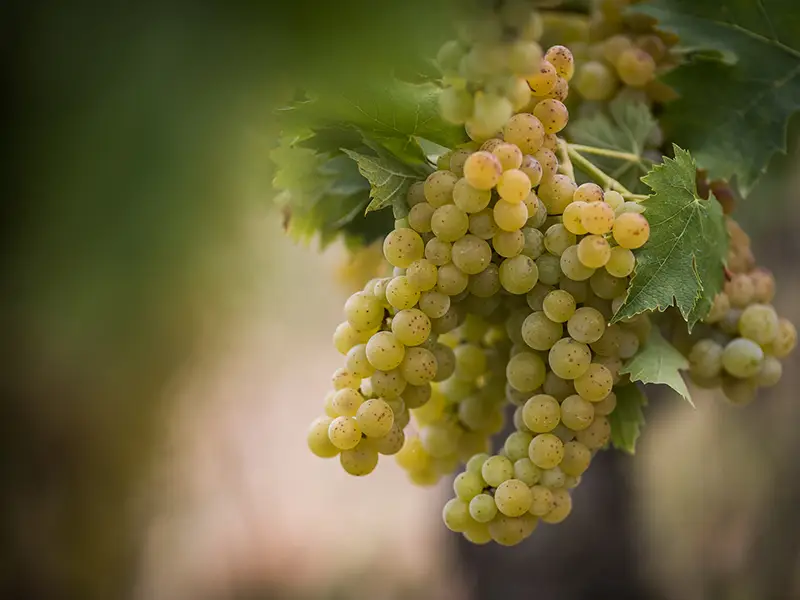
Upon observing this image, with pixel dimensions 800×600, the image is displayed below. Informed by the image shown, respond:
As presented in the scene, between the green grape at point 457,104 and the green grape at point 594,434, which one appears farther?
the green grape at point 594,434

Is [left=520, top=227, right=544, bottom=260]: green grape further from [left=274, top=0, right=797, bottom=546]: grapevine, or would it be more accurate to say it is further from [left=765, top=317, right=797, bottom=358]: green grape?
[left=765, top=317, right=797, bottom=358]: green grape

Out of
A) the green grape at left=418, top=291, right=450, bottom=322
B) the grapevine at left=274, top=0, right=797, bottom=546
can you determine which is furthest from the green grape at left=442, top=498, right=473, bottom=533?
the green grape at left=418, top=291, right=450, bottom=322

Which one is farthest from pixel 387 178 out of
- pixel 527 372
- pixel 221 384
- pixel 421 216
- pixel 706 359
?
pixel 221 384

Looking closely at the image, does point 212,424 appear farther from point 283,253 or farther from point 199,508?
point 283,253

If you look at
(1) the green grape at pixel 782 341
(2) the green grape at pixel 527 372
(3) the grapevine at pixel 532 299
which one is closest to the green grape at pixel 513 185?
(3) the grapevine at pixel 532 299

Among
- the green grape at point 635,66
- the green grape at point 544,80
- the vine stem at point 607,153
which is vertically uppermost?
the green grape at point 635,66

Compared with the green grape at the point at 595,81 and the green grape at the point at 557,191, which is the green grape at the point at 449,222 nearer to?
the green grape at the point at 557,191

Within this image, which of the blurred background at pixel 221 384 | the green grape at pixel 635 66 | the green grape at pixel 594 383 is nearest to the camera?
the blurred background at pixel 221 384

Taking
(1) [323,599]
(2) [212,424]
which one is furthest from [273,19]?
(1) [323,599]
